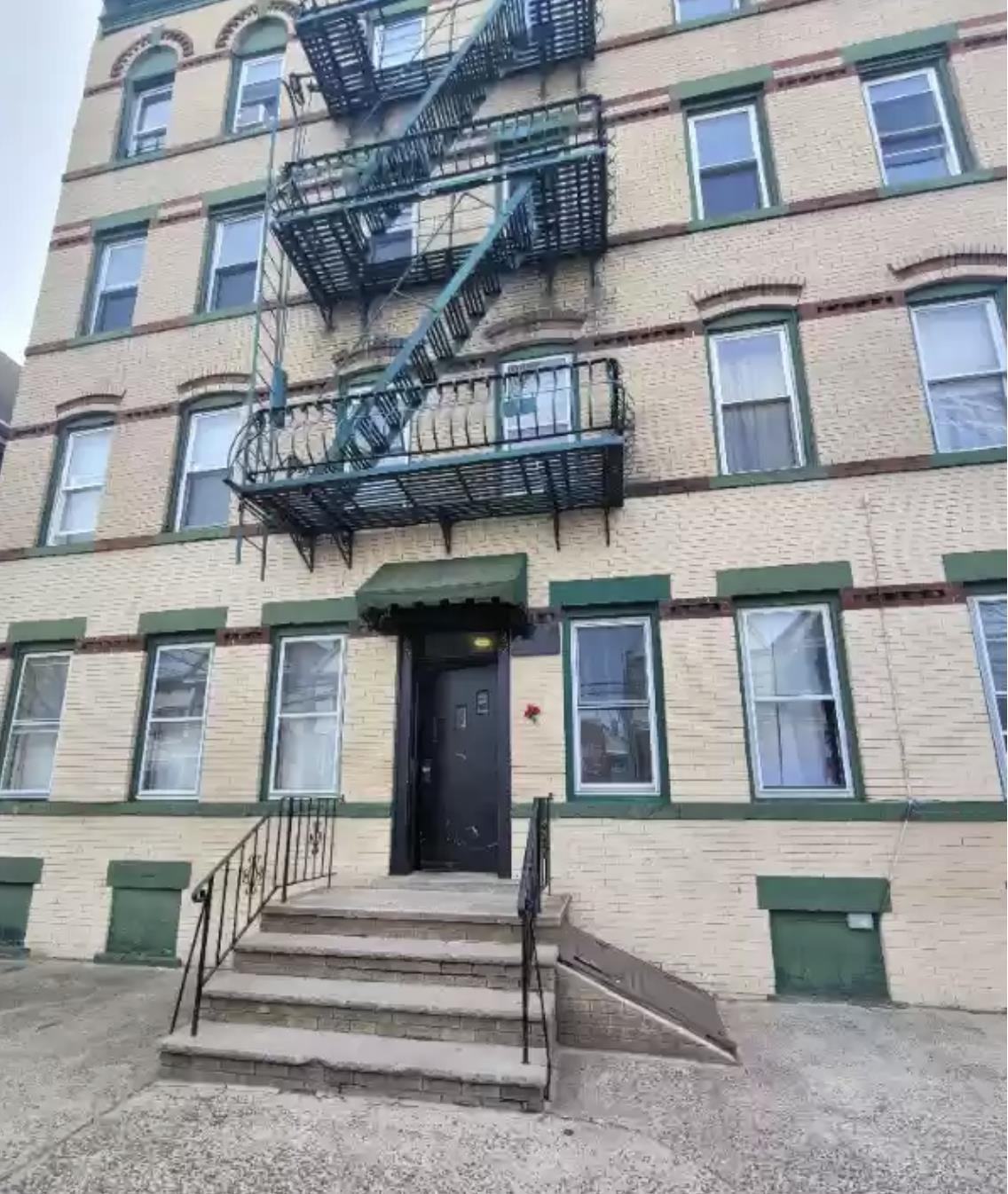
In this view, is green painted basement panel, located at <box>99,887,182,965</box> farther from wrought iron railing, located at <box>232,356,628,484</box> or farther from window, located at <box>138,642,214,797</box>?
wrought iron railing, located at <box>232,356,628,484</box>

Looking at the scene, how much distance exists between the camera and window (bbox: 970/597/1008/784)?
6547 mm

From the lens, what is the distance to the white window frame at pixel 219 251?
1027 centimetres

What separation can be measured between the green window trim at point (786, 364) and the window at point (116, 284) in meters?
8.30

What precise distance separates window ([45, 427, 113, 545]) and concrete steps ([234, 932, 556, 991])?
652 cm

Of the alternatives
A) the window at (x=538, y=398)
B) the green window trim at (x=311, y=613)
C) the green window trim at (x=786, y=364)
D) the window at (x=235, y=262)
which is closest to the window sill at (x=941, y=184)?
the green window trim at (x=786, y=364)

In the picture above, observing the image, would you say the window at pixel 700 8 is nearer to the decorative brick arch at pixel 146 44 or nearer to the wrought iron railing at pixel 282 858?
the decorative brick arch at pixel 146 44

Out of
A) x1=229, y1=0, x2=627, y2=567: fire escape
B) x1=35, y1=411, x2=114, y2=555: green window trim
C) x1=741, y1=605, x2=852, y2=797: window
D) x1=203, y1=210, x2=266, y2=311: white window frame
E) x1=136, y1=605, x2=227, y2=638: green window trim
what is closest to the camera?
x1=741, y1=605, x2=852, y2=797: window

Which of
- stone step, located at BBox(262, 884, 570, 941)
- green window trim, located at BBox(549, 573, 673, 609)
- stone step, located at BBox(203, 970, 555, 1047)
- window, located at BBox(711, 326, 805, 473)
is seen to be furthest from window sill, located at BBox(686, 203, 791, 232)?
stone step, located at BBox(203, 970, 555, 1047)

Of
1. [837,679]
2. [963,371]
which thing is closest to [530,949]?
[837,679]

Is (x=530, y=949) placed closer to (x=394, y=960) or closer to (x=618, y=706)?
(x=394, y=960)

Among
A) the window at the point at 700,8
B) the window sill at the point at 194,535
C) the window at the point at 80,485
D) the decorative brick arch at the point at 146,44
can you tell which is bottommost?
the window sill at the point at 194,535

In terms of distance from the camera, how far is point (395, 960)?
5.21 metres

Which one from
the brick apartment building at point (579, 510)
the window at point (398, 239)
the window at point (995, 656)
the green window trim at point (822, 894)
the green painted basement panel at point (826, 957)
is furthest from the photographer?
the window at point (398, 239)

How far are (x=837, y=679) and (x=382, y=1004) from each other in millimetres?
5019
